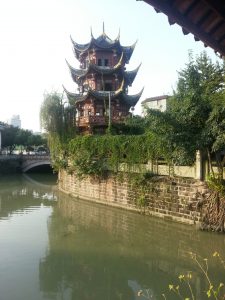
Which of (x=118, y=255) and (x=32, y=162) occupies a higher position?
(x=32, y=162)

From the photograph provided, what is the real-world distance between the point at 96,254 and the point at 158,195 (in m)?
4.70

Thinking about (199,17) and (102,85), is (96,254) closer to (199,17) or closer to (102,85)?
(199,17)

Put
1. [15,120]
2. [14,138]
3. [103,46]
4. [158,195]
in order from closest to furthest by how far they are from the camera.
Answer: [158,195], [103,46], [14,138], [15,120]

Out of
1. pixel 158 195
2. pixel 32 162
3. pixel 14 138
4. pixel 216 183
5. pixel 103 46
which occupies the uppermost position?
pixel 103 46

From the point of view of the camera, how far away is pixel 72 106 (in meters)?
24.3

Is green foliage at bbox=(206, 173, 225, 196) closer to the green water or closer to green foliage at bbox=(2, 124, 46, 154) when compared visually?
the green water

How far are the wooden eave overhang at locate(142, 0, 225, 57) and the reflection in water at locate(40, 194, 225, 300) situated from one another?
5.49 metres

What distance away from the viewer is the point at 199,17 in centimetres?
365

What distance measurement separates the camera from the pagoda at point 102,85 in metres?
24.9

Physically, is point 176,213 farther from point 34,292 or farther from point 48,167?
point 48,167

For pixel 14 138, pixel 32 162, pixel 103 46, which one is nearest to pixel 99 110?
pixel 103 46

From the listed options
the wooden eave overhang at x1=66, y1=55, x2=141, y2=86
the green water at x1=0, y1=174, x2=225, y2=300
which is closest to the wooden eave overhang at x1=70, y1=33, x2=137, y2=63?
the wooden eave overhang at x1=66, y1=55, x2=141, y2=86

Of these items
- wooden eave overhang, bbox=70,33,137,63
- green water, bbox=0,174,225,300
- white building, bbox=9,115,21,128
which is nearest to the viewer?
green water, bbox=0,174,225,300

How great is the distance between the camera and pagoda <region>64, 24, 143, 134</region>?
24922 millimetres
